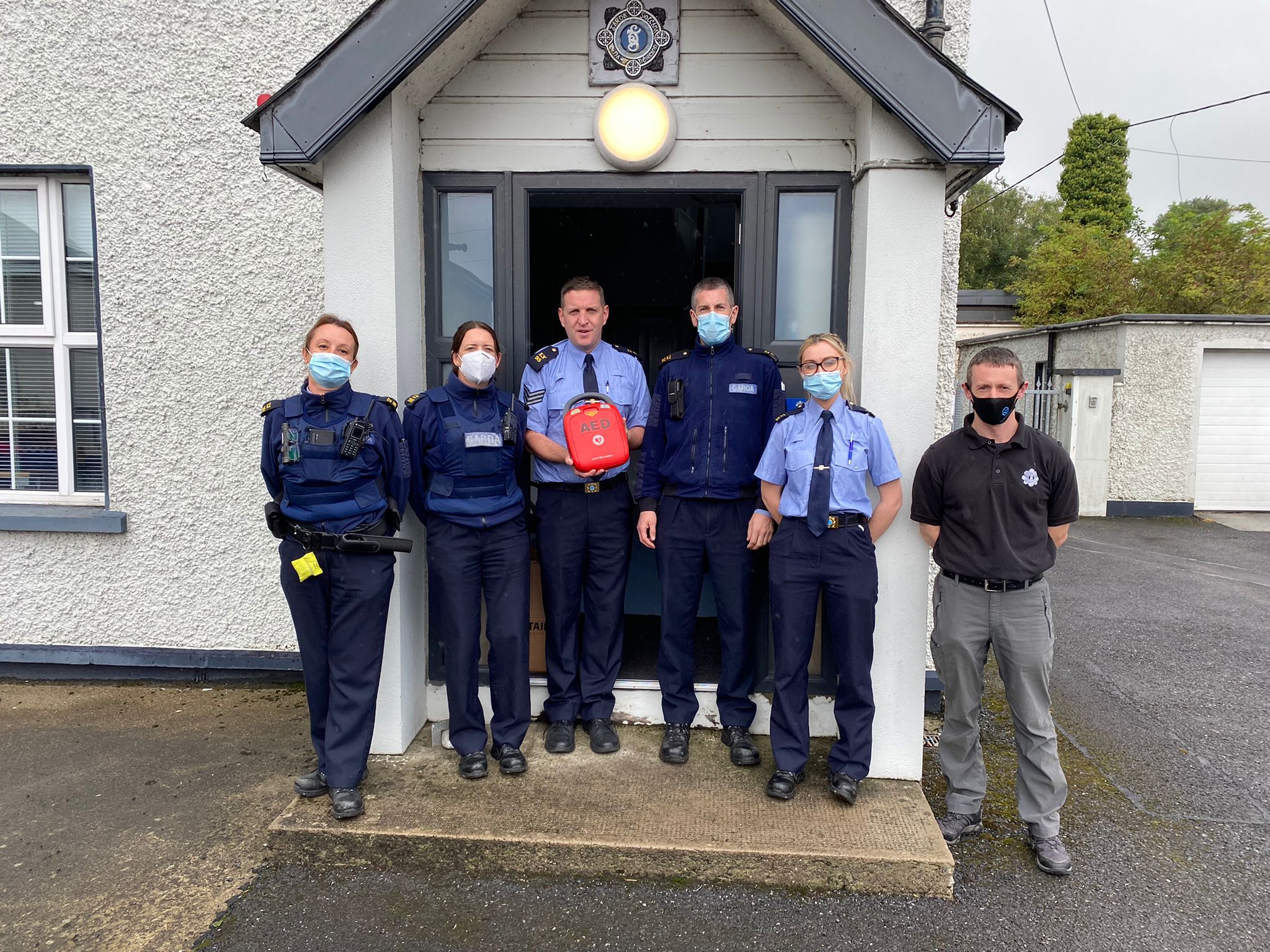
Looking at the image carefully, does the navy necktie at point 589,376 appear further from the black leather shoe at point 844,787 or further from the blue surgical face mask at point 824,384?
the black leather shoe at point 844,787

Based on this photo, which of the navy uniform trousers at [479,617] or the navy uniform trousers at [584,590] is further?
the navy uniform trousers at [584,590]

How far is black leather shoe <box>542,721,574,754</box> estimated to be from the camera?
3.61 metres

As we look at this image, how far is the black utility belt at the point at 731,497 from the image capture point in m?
3.47

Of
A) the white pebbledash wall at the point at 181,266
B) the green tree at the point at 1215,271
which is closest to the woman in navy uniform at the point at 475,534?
the white pebbledash wall at the point at 181,266

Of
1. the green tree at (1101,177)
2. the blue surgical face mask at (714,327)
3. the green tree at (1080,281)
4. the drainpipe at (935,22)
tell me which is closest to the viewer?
the blue surgical face mask at (714,327)

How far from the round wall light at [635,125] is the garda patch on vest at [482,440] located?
137 cm

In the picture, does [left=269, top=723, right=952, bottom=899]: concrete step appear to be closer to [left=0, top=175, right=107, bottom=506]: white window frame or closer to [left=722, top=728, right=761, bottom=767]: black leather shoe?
[left=722, top=728, right=761, bottom=767]: black leather shoe

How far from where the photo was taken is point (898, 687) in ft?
11.4

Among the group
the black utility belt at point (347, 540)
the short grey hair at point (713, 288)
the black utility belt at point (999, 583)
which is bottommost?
the black utility belt at point (999, 583)

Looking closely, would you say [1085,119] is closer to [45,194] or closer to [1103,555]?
[1103,555]

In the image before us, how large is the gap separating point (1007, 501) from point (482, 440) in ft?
6.68

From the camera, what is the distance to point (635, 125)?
3.62 metres

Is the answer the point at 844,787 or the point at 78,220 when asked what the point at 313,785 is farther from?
the point at 78,220

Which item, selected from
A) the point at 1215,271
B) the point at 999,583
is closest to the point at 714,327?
the point at 999,583
